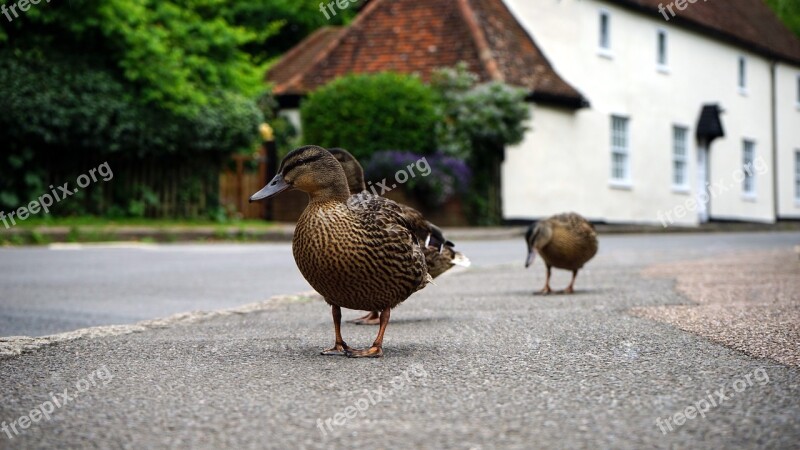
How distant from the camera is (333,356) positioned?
504 cm

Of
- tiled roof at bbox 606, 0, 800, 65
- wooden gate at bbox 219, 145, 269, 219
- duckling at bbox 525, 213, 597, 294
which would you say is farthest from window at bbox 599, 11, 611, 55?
duckling at bbox 525, 213, 597, 294

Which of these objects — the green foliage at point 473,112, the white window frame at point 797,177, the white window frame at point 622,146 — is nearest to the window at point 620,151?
the white window frame at point 622,146

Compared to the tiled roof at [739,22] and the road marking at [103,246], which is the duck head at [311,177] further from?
the tiled roof at [739,22]

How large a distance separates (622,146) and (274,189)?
83.7 feet

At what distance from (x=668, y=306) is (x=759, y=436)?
3.87m

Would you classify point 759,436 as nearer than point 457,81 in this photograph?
Yes

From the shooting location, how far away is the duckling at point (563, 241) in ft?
28.2

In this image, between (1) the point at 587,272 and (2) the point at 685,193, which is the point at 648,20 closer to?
(2) the point at 685,193

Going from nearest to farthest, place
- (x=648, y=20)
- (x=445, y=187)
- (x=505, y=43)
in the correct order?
1. (x=445, y=187)
2. (x=505, y=43)
3. (x=648, y=20)

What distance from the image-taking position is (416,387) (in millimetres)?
4188

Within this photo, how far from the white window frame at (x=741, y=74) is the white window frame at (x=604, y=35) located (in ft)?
28.3

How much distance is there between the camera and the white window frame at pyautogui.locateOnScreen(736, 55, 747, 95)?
35281 millimetres

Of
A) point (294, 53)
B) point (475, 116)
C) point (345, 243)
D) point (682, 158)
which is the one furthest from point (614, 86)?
point (345, 243)

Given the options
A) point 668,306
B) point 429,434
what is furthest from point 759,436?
point 668,306
